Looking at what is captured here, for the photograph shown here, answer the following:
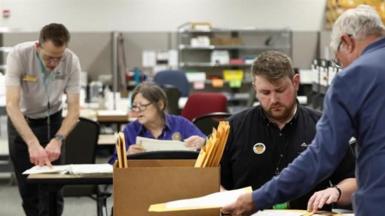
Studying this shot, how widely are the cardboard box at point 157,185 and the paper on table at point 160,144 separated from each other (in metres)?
1.19

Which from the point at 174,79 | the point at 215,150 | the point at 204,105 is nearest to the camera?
the point at 215,150

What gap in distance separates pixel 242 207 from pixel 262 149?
0.66 metres

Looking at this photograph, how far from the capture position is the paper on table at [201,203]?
1794 millimetres

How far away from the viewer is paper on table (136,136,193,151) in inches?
123

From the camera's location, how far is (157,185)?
191cm

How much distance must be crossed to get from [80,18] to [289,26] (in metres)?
3.90

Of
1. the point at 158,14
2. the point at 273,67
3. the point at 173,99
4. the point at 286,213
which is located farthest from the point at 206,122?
the point at 158,14

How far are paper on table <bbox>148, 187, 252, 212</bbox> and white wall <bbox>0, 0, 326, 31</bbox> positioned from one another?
9428 millimetres

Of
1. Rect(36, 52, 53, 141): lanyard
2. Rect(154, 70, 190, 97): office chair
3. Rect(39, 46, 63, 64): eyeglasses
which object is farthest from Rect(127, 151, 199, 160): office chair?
Rect(154, 70, 190, 97): office chair

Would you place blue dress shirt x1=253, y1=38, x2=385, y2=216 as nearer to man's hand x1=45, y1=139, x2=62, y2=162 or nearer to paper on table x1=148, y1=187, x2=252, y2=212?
paper on table x1=148, y1=187, x2=252, y2=212

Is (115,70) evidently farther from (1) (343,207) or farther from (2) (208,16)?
(1) (343,207)

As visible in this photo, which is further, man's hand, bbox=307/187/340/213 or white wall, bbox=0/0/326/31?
white wall, bbox=0/0/326/31

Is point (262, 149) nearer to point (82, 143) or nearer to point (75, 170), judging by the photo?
point (75, 170)

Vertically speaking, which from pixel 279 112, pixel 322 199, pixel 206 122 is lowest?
pixel 206 122
